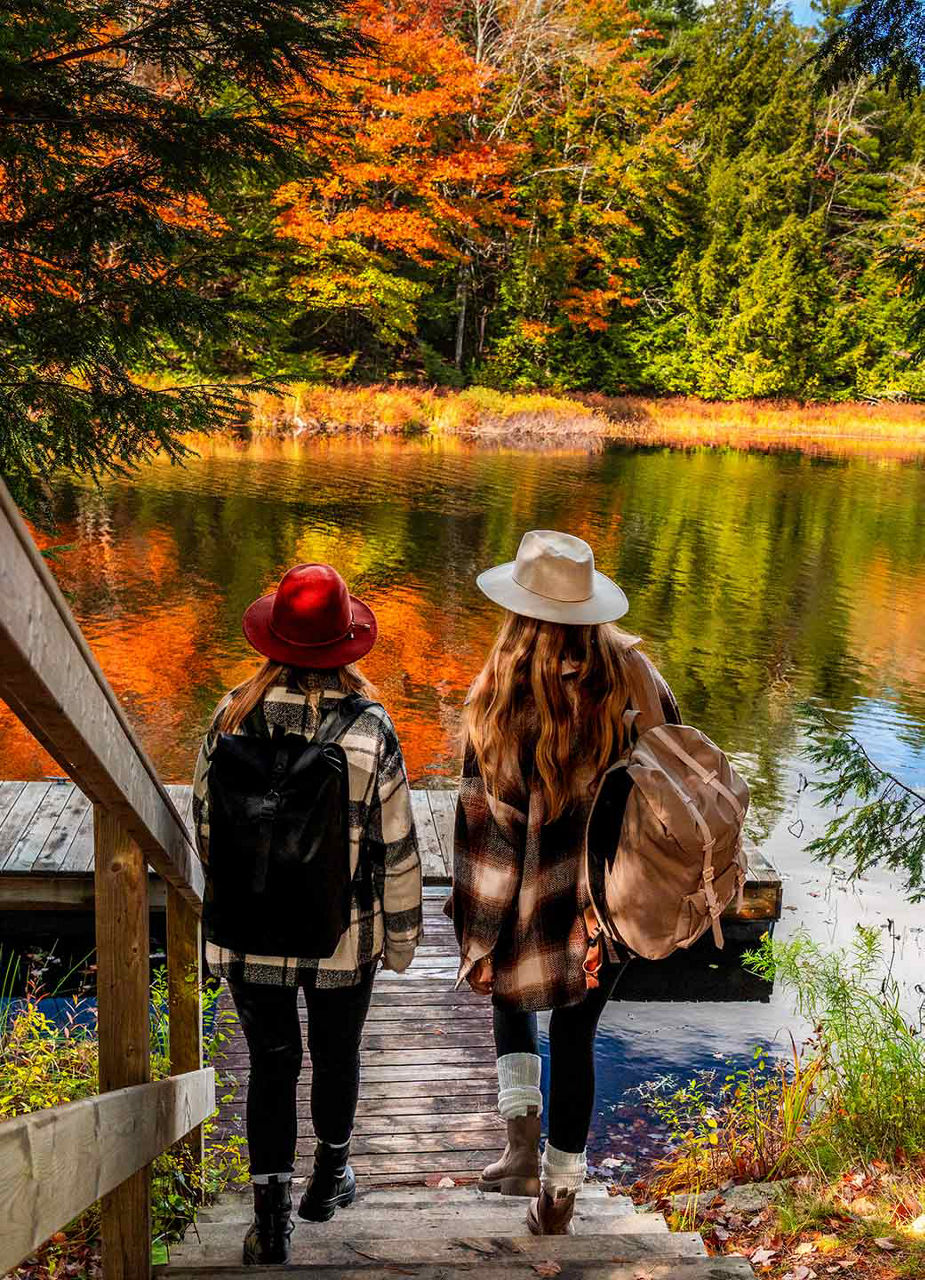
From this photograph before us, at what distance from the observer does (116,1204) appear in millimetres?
1668

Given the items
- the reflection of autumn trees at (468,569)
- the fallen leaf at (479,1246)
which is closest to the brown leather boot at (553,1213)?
the fallen leaf at (479,1246)

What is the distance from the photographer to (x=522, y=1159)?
2.43m

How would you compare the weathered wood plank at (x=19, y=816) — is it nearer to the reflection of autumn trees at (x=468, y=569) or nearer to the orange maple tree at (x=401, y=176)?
the reflection of autumn trees at (x=468, y=569)

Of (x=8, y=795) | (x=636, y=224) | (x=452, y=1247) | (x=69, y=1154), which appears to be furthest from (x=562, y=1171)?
(x=636, y=224)

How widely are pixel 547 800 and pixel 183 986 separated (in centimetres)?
84

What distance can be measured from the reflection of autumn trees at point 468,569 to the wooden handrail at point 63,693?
18.8 ft

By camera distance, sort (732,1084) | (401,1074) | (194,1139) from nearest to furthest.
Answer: (194,1139), (401,1074), (732,1084)

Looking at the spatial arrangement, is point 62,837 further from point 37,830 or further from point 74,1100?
point 74,1100

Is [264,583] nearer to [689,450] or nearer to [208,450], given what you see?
[208,450]

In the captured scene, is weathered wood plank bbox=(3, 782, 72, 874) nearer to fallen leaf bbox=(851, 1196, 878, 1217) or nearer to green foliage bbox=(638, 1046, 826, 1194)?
green foliage bbox=(638, 1046, 826, 1194)

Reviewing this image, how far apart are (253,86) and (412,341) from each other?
25.3 meters

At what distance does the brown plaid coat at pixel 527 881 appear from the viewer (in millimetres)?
2205

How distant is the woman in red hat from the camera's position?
1.98 m

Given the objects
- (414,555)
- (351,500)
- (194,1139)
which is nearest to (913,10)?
(194,1139)
